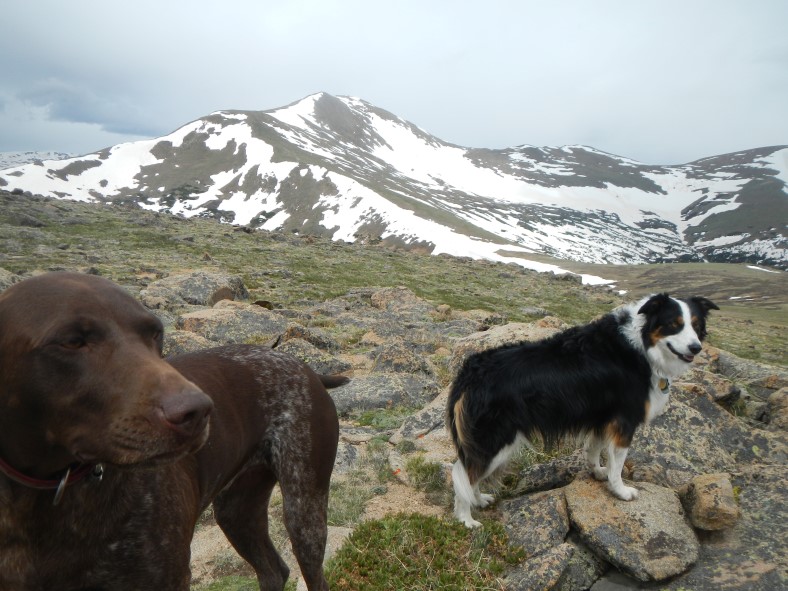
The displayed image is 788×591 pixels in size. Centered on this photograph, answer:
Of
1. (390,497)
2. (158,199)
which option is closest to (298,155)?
(158,199)

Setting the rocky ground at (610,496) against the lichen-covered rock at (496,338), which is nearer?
the rocky ground at (610,496)

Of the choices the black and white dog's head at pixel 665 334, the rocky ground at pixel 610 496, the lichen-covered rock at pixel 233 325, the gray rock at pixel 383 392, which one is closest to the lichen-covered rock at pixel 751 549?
the rocky ground at pixel 610 496

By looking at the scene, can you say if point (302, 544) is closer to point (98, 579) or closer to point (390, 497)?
point (98, 579)

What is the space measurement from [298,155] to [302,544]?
154972mm

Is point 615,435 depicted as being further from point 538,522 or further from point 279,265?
point 279,265

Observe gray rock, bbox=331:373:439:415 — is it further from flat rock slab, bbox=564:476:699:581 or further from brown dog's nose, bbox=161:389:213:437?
brown dog's nose, bbox=161:389:213:437

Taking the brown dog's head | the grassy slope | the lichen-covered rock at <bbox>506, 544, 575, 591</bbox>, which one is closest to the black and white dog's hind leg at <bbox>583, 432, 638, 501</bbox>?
the lichen-covered rock at <bbox>506, 544, 575, 591</bbox>

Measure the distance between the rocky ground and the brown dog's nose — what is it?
3.84 m

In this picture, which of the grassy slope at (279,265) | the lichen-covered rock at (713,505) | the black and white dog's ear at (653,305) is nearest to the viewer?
the lichen-covered rock at (713,505)

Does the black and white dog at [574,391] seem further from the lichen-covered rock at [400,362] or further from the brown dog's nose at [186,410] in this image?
the lichen-covered rock at [400,362]

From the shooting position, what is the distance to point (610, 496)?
5797 millimetres

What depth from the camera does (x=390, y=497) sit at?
677 centimetres

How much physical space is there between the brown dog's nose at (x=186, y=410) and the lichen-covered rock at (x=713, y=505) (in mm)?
5112

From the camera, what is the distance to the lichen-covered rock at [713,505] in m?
5.27
